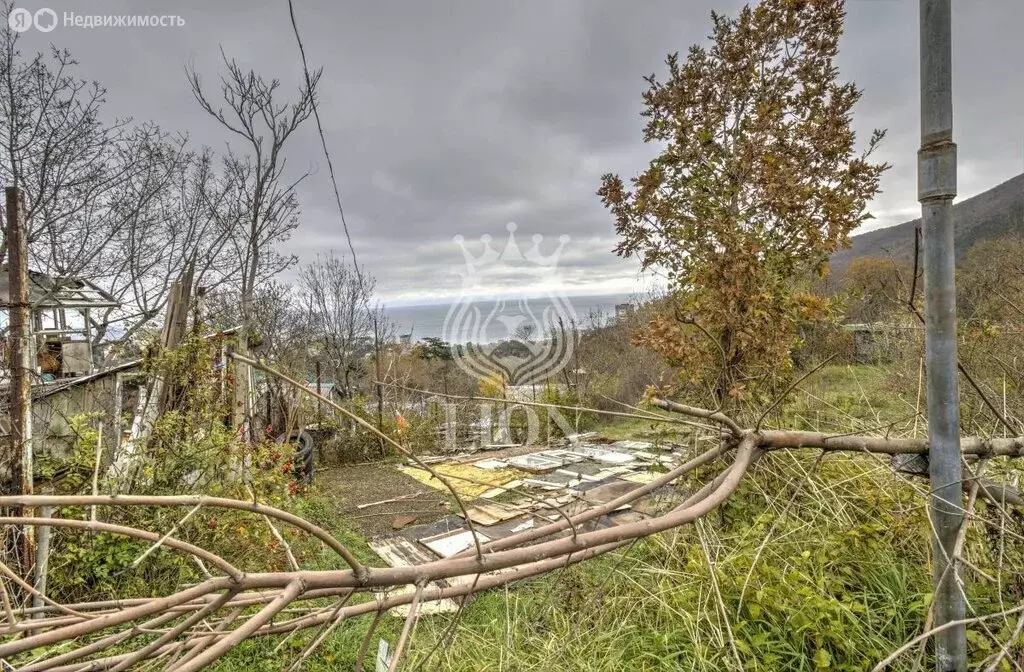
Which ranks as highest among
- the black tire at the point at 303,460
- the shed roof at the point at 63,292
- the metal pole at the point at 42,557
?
the shed roof at the point at 63,292

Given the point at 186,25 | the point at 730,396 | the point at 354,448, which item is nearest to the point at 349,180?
the point at 186,25

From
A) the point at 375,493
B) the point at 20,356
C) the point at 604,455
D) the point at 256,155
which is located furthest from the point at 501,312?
the point at 20,356

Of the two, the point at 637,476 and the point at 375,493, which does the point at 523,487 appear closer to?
the point at 637,476

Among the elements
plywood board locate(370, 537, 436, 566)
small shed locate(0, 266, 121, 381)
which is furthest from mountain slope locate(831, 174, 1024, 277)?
small shed locate(0, 266, 121, 381)

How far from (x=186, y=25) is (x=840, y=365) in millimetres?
9942

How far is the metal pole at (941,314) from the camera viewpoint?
3.29 ft

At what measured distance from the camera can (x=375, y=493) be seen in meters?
5.91

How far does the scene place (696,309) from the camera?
3232 millimetres

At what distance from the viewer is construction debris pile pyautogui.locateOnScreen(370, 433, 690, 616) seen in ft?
11.2

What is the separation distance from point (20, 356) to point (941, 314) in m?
3.89

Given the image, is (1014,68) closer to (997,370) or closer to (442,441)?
(997,370)

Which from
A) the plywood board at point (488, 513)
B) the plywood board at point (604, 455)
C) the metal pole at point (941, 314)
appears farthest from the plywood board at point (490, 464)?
the metal pole at point (941, 314)

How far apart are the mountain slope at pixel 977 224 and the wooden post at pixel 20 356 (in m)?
13.3

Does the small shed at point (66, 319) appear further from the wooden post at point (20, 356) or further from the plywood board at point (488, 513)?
the plywood board at point (488, 513)
